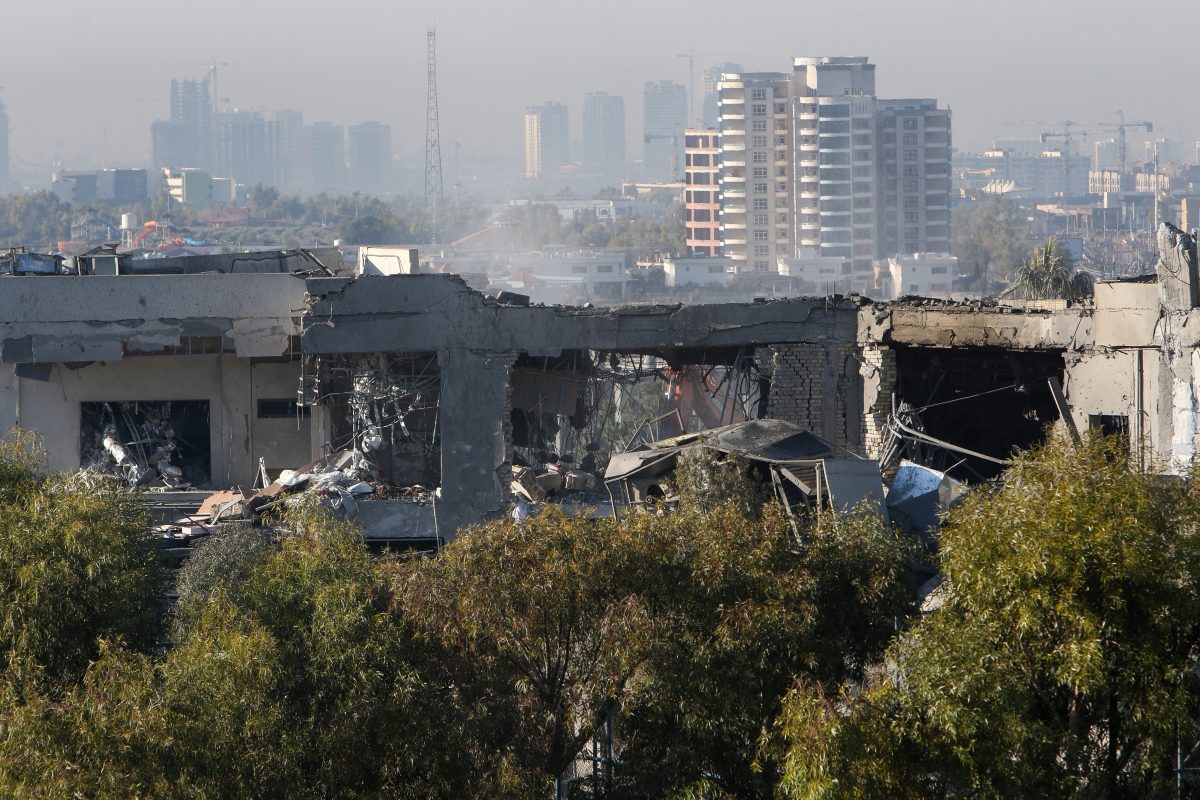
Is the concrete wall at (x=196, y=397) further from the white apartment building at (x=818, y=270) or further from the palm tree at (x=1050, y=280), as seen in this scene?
the white apartment building at (x=818, y=270)

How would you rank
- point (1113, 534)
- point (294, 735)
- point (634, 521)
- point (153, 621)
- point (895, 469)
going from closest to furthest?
point (1113, 534) < point (294, 735) < point (634, 521) < point (153, 621) < point (895, 469)

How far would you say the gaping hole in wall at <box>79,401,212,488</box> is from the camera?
2070cm

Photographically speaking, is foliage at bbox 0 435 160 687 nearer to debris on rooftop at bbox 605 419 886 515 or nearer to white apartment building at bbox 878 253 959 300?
debris on rooftop at bbox 605 419 886 515

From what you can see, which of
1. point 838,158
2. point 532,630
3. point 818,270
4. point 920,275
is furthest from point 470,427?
point 838,158

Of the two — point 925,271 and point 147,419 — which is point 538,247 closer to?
point 925,271

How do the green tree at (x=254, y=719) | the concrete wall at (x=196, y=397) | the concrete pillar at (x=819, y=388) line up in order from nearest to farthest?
the green tree at (x=254, y=719) < the concrete pillar at (x=819, y=388) < the concrete wall at (x=196, y=397)

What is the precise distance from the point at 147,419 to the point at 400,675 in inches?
485

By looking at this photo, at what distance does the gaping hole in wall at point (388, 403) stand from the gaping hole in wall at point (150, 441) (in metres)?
2.36

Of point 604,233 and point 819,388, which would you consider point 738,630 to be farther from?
point 604,233

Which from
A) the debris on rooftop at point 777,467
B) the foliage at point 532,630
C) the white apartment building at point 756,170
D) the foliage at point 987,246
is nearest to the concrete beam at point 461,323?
the debris on rooftop at point 777,467

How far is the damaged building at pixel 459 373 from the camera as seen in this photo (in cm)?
1880

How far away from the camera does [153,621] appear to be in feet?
40.8

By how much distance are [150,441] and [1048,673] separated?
14.9m

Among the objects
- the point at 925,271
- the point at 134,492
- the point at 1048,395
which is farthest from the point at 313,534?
the point at 925,271
